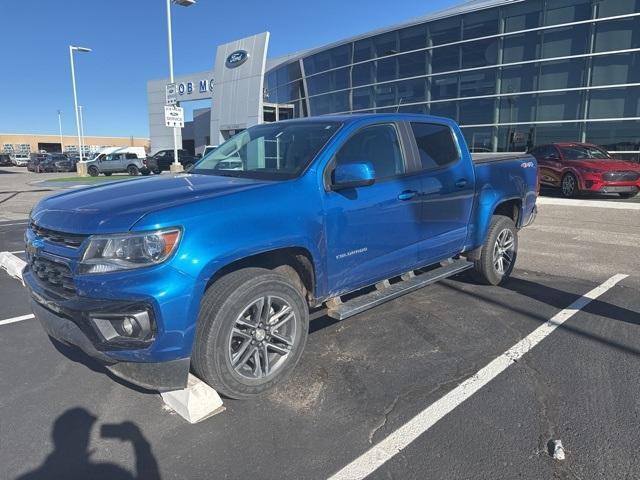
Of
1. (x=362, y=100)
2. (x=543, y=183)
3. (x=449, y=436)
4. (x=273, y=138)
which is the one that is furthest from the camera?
(x=362, y=100)

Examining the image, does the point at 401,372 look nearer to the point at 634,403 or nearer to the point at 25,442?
the point at 634,403

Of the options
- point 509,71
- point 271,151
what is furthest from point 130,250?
point 509,71

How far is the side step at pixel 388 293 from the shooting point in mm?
3773

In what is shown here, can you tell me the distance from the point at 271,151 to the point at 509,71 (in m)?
19.9

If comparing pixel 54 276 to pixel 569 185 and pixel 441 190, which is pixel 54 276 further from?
pixel 569 185

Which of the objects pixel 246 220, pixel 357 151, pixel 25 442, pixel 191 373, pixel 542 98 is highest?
pixel 542 98

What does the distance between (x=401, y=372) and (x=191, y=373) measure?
151 centimetres

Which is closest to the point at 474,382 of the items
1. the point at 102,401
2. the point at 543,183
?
the point at 102,401

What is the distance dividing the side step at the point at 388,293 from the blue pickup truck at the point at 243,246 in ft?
0.06

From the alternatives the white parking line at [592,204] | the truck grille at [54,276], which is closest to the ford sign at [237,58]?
the white parking line at [592,204]

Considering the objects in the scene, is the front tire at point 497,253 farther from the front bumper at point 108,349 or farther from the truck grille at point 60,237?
the truck grille at point 60,237

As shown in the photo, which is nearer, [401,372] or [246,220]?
[246,220]

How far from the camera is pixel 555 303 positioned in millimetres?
5066

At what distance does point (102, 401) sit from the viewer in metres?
3.26
